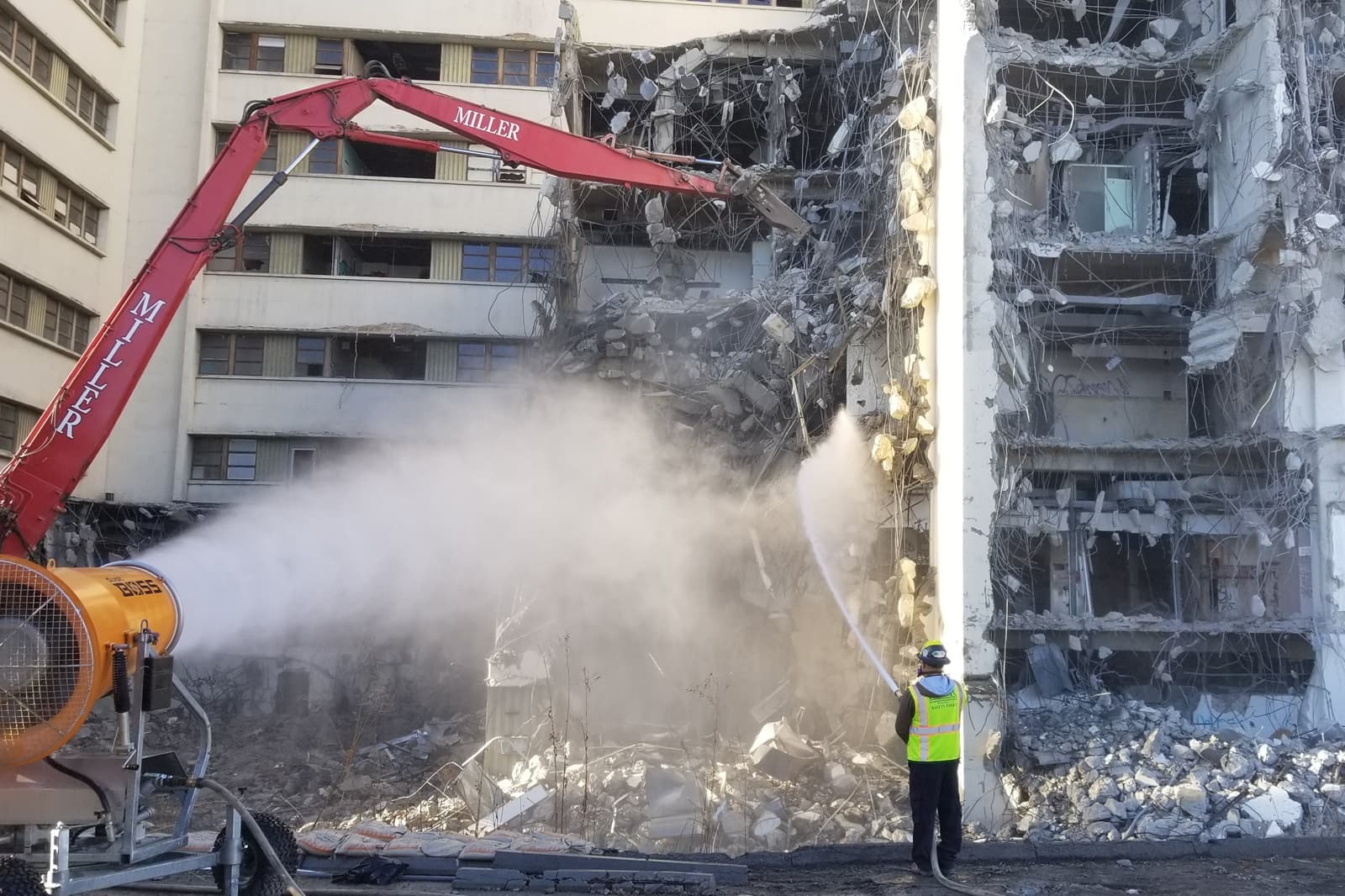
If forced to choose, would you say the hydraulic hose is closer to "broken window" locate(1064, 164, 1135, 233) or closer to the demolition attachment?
the demolition attachment

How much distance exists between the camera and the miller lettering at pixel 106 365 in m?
8.05

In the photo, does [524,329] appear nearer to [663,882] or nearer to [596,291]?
[596,291]

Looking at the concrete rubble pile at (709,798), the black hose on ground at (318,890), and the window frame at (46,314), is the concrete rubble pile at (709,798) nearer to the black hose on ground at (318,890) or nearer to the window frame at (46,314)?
the black hose on ground at (318,890)

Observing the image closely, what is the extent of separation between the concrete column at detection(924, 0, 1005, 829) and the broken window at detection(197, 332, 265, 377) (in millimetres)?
18443

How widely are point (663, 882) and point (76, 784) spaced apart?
11.3 feet

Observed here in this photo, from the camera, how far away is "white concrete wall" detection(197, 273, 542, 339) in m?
24.9

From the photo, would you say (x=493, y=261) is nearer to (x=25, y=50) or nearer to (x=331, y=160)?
(x=331, y=160)

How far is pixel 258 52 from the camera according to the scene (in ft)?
84.5

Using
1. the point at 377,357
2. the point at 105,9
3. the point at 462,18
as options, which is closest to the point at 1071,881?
the point at 377,357

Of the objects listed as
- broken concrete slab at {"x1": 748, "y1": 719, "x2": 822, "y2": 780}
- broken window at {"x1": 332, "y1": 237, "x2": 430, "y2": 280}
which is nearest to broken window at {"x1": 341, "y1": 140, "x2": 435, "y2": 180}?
broken window at {"x1": 332, "y1": 237, "x2": 430, "y2": 280}

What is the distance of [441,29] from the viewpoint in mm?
25469

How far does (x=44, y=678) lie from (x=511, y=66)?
22983 millimetres

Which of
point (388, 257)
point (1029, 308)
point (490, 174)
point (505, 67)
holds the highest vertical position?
point (505, 67)

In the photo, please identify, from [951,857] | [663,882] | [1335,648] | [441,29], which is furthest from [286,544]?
[441,29]
